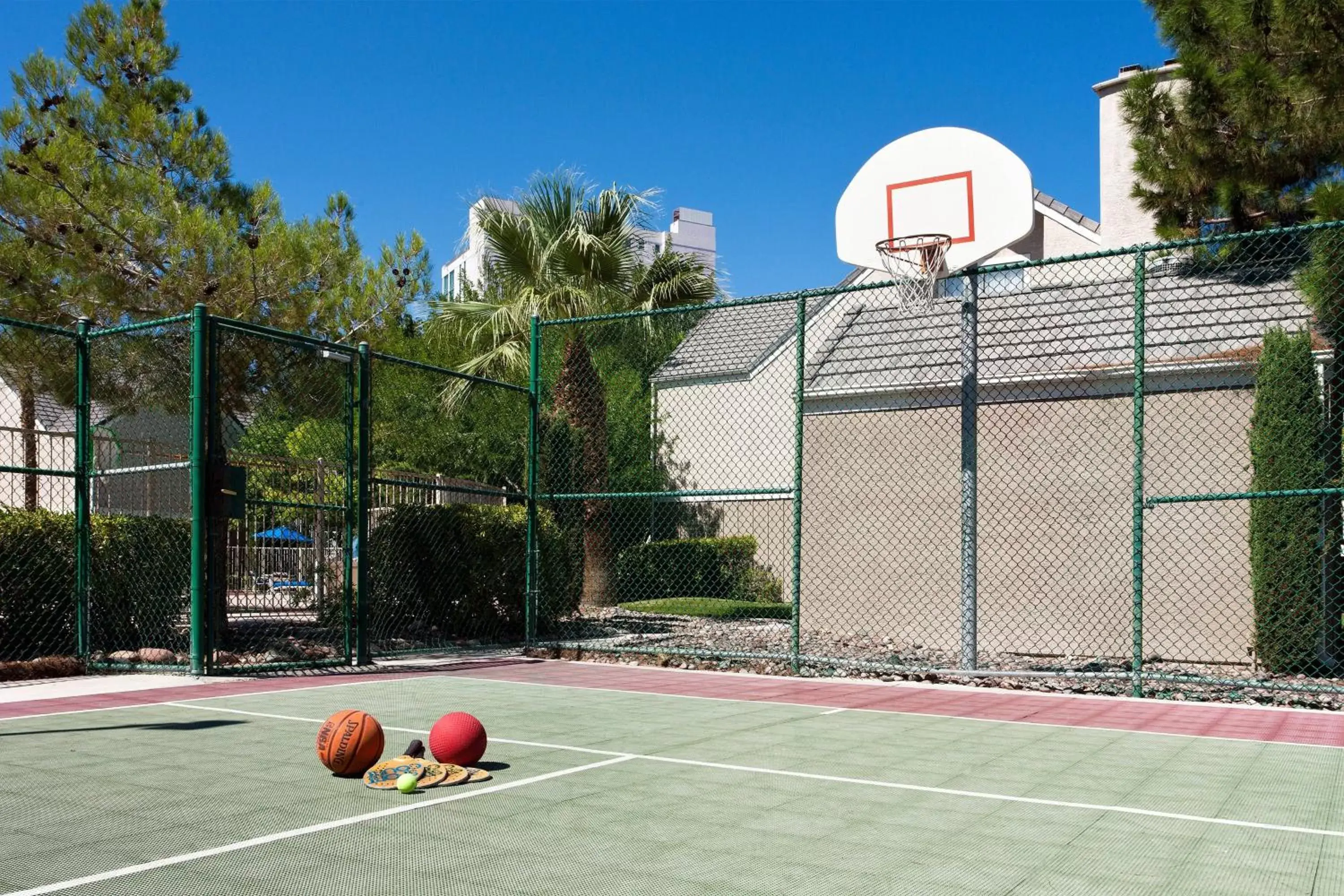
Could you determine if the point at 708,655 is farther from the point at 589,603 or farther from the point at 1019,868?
the point at 589,603

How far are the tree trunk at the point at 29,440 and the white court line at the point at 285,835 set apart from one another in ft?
29.0

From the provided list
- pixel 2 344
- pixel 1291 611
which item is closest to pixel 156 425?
pixel 2 344

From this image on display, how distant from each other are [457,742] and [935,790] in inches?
92.3

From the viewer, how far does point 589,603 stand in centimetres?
2036

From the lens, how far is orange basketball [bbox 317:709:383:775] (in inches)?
215

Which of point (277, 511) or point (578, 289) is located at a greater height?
point (578, 289)

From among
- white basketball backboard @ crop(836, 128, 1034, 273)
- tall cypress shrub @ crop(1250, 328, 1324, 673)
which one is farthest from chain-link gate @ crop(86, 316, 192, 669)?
tall cypress shrub @ crop(1250, 328, 1324, 673)

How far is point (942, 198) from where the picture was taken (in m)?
11.2

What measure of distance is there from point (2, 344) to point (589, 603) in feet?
33.1

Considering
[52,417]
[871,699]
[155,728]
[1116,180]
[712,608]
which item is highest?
[1116,180]

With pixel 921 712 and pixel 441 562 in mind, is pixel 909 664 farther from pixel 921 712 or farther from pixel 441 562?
pixel 441 562

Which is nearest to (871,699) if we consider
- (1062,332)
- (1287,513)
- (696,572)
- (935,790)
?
(935,790)

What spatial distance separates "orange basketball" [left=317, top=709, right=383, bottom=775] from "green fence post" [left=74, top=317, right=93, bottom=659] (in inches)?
239

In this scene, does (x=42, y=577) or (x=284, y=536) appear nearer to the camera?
(x=42, y=577)
